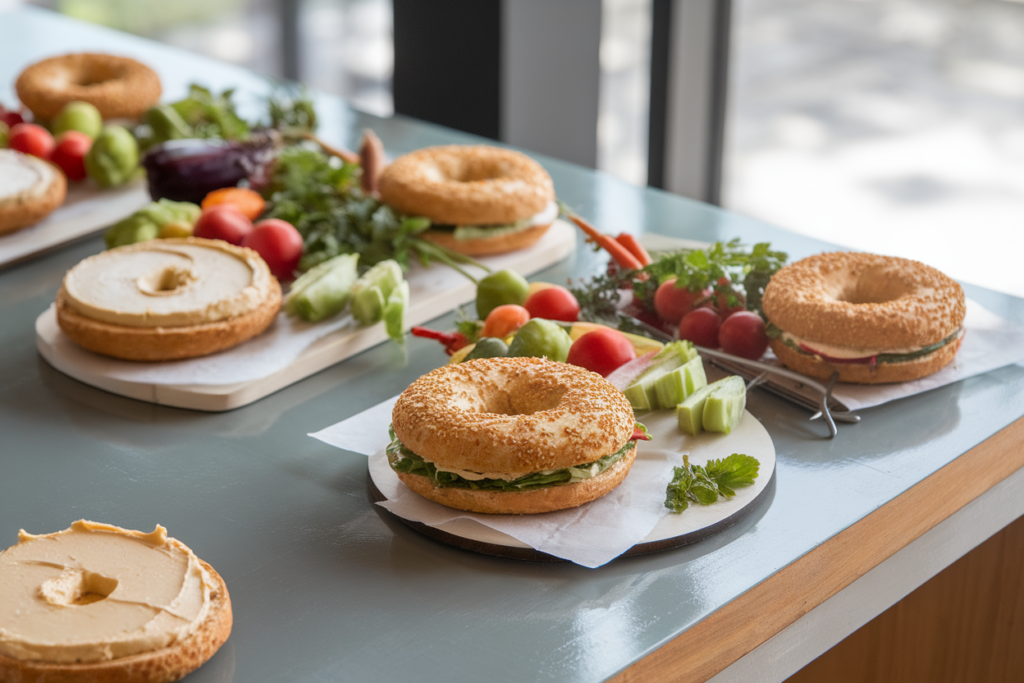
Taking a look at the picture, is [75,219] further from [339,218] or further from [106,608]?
[106,608]

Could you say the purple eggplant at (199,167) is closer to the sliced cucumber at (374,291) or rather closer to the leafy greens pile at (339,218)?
the leafy greens pile at (339,218)

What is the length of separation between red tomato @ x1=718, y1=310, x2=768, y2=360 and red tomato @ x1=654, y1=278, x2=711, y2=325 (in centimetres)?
9

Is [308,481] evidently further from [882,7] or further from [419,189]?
[882,7]

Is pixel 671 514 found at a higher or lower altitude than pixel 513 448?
lower

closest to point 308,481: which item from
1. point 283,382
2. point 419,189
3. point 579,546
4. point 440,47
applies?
point 283,382

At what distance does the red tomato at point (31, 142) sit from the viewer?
9.08ft

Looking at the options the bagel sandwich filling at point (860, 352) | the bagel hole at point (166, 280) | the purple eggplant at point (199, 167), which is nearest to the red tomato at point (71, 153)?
the purple eggplant at point (199, 167)

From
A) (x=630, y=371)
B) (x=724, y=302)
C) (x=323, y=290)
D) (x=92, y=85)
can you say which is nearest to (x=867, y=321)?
(x=724, y=302)

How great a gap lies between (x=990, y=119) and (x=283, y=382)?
2.94 metres

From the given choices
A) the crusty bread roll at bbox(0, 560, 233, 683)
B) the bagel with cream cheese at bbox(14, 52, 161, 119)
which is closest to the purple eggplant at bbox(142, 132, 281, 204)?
the bagel with cream cheese at bbox(14, 52, 161, 119)

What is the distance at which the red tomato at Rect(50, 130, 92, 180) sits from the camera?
277 centimetres

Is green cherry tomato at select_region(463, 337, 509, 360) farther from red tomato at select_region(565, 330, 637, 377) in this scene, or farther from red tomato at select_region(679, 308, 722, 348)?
red tomato at select_region(679, 308, 722, 348)

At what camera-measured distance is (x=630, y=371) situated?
6.04 ft

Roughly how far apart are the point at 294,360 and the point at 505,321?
404mm
